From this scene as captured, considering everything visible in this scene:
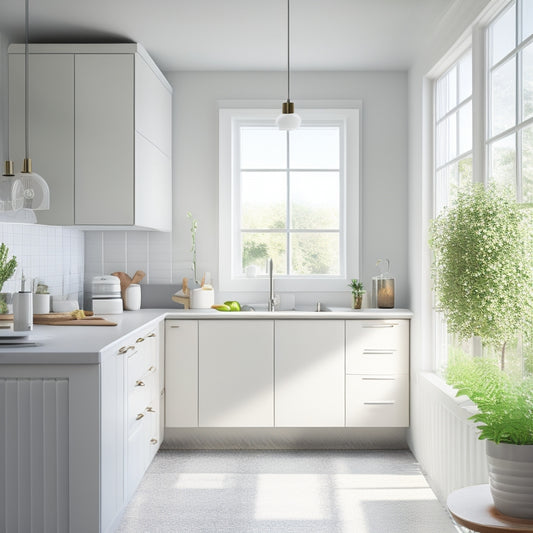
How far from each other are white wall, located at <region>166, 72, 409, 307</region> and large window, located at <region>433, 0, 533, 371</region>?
2.97ft

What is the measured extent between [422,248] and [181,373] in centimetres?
179

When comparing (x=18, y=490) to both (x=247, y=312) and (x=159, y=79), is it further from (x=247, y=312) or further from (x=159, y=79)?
(x=159, y=79)

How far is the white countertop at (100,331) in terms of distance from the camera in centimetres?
246

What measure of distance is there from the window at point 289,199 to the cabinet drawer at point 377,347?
0.64 metres

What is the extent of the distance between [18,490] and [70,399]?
0.40 metres

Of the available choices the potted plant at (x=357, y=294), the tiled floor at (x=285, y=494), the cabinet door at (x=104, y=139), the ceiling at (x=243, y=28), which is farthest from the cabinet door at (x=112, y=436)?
the potted plant at (x=357, y=294)

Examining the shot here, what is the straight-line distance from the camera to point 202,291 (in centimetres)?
464

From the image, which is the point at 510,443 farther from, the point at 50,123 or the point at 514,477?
the point at 50,123

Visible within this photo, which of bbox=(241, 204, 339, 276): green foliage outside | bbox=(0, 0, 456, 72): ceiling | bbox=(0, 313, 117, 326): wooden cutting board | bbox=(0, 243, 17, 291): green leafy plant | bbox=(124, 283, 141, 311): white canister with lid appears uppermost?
bbox=(0, 0, 456, 72): ceiling

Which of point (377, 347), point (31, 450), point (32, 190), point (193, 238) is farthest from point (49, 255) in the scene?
point (377, 347)

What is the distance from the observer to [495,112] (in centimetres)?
291

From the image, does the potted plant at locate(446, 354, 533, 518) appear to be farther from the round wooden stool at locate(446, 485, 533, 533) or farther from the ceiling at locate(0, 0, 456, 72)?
the ceiling at locate(0, 0, 456, 72)

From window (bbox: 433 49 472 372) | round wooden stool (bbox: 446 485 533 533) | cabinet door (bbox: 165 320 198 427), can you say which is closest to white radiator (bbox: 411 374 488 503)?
window (bbox: 433 49 472 372)

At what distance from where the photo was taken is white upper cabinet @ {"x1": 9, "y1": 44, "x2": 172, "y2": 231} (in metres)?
3.95
